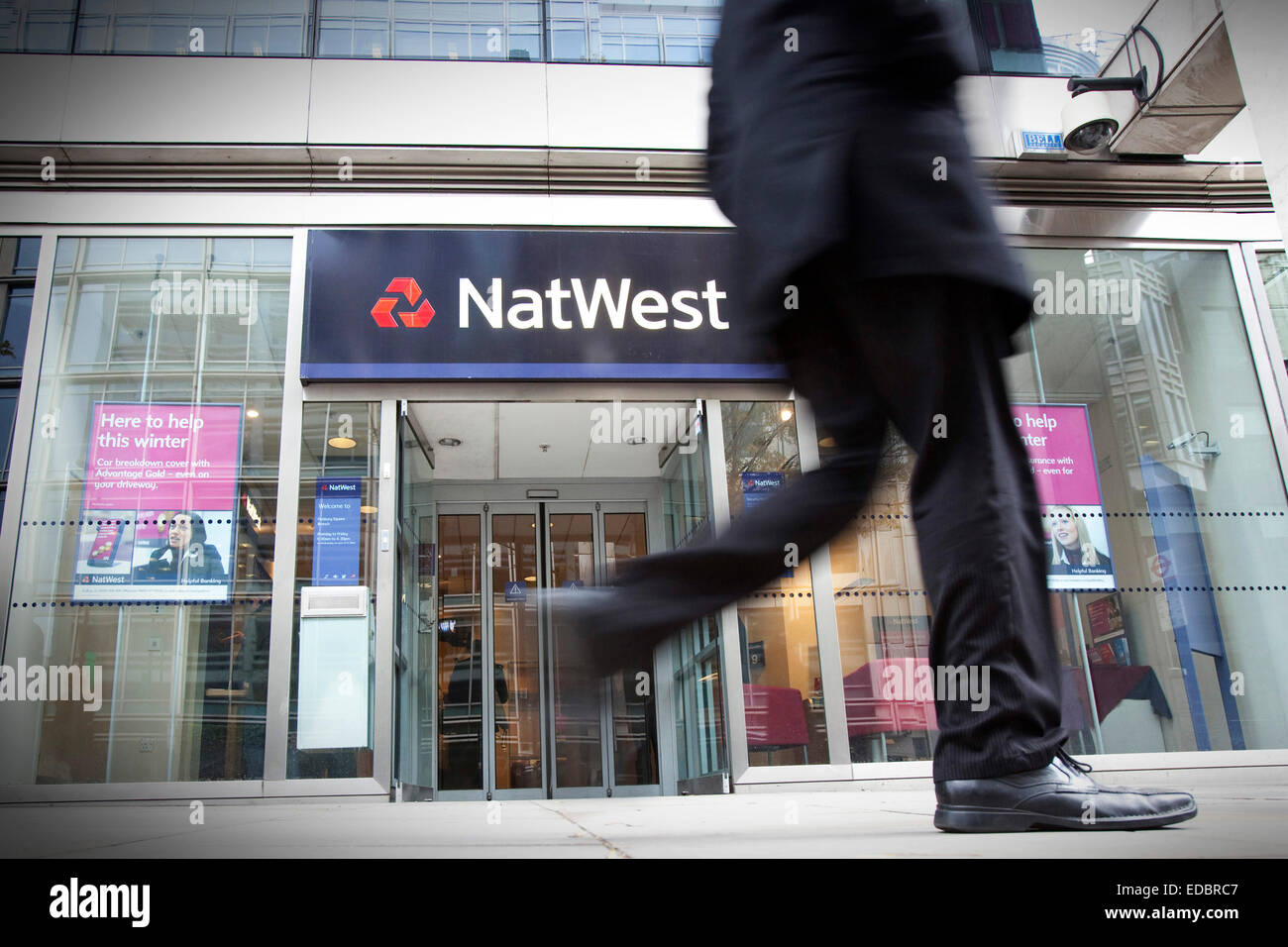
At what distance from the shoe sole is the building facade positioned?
13.9 ft

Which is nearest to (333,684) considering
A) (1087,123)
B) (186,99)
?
(186,99)

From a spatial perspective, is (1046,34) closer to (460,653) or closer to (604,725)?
(604,725)

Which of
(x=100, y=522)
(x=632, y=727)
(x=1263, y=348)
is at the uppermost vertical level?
(x=1263, y=348)

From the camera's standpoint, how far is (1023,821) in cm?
153

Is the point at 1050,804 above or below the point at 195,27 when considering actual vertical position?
below

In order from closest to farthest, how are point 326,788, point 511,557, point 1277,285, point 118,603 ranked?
point 326,788 < point 118,603 < point 1277,285 < point 511,557

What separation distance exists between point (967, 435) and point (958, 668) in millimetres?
423

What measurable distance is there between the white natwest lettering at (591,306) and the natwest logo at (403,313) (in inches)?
10.0

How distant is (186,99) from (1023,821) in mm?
7130

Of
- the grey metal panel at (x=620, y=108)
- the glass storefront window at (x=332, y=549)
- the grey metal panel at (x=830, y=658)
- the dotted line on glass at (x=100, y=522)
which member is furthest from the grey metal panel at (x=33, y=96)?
the grey metal panel at (x=830, y=658)

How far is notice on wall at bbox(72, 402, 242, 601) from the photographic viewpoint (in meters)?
5.73

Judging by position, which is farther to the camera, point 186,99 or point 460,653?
point 460,653

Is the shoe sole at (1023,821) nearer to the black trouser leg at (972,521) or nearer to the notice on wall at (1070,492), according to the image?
the black trouser leg at (972,521)

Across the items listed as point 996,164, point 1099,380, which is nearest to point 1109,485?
point 1099,380
